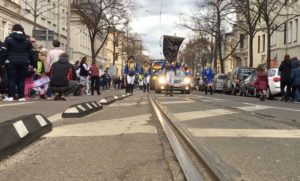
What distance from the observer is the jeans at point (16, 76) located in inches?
600

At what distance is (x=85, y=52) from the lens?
3263 inches

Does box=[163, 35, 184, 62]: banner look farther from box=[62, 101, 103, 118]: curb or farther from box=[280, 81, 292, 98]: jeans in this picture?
box=[62, 101, 103, 118]: curb

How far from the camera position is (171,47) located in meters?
29.3

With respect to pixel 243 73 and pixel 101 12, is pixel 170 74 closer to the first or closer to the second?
pixel 243 73

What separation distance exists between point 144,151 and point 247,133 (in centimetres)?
233

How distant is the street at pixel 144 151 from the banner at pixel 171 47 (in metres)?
17.1

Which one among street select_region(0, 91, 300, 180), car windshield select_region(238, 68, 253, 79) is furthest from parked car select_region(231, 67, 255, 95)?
street select_region(0, 91, 300, 180)

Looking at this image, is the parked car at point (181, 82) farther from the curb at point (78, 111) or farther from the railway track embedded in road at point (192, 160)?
the railway track embedded in road at point (192, 160)

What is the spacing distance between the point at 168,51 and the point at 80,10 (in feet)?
76.1

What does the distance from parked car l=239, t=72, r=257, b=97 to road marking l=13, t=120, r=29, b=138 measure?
23.4 meters

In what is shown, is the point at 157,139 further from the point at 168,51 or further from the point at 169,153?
the point at 168,51

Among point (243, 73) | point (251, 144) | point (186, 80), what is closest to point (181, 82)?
point (186, 80)

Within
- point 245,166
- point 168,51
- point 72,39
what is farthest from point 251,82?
point 72,39

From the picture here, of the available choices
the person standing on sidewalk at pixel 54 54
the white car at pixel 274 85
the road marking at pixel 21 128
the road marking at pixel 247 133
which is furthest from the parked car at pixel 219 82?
the road marking at pixel 21 128
